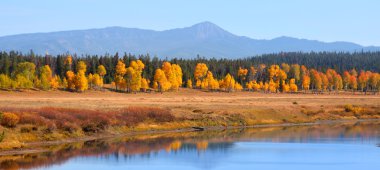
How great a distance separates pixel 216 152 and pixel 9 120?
60.3 ft

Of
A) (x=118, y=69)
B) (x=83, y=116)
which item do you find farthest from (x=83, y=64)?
(x=83, y=116)

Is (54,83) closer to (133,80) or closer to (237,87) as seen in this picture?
(133,80)

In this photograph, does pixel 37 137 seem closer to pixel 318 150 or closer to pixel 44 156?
pixel 44 156

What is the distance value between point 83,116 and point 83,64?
4439 inches

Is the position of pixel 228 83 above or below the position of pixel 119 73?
below

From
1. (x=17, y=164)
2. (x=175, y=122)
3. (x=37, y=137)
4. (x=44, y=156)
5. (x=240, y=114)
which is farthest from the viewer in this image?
(x=240, y=114)

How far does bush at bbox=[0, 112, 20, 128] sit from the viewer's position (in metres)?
54.2

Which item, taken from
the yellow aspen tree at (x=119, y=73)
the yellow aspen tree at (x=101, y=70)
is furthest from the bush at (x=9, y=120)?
the yellow aspen tree at (x=101, y=70)

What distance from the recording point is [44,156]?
166 feet

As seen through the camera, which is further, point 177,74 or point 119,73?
point 177,74

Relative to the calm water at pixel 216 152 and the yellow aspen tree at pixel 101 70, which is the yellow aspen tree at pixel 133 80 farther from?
the calm water at pixel 216 152

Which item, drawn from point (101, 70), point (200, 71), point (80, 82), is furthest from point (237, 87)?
point (80, 82)

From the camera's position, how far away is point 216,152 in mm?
56469

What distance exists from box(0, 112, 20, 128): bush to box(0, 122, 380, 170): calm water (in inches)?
151
